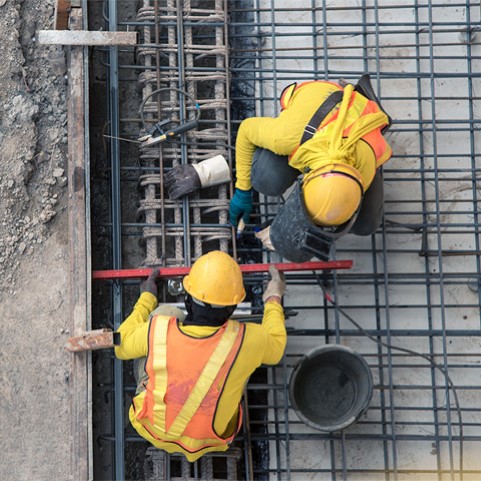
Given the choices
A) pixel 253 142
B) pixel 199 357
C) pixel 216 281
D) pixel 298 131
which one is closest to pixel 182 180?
pixel 253 142

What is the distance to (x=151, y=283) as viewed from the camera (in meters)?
4.58

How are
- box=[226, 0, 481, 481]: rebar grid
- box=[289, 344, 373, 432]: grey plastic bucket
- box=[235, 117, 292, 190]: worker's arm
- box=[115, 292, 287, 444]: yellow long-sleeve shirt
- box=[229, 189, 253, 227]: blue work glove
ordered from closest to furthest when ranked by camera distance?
box=[115, 292, 287, 444]: yellow long-sleeve shirt → box=[235, 117, 292, 190]: worker's arm → box=[289, 344, 373, 432]: grey plastic bucket → box=[229, 189, 253, 227]: blue work glove → box=[226, 0, 481, 481]: rebar grid

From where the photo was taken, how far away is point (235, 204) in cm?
475

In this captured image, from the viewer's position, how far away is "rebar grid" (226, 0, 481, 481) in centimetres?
495

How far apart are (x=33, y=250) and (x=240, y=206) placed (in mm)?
1432

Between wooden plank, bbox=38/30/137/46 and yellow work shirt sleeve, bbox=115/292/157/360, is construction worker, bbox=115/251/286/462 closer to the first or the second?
yellow work shirt sleeve, bbox=115/292/157/360

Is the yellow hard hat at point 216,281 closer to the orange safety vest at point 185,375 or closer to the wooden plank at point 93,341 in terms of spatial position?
the orange safety vest at point 185,375

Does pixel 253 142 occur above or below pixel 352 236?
above

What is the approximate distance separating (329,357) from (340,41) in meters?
2.33

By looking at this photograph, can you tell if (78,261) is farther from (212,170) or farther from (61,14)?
(61,14)

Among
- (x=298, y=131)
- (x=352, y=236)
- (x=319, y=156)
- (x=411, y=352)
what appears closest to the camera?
(x=319, y=156)

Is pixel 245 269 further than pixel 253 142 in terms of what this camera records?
Yes

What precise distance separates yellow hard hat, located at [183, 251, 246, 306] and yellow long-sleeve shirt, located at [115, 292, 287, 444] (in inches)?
6.7

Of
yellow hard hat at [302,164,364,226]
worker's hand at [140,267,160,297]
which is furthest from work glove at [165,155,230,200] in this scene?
yellow hard hat at [302,164,364,226]
